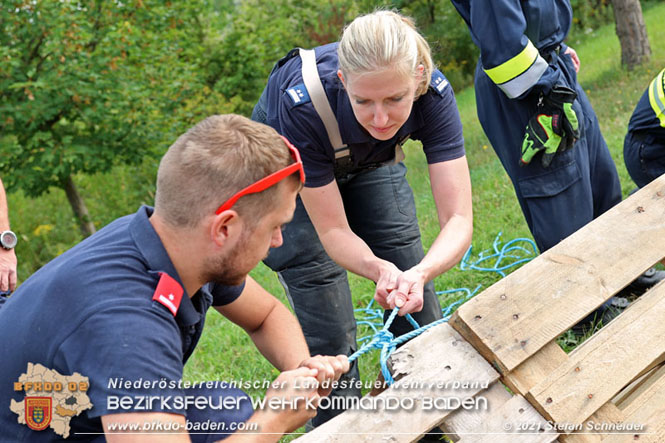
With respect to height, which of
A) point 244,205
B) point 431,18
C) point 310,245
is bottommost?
point 431,18

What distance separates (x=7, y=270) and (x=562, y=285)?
249 centimetres

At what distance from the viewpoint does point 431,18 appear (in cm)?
1839

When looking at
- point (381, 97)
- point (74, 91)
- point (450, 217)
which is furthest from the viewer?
point (74, 91)

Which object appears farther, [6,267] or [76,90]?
[76,90]

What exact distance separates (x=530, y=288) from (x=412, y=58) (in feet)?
3.13

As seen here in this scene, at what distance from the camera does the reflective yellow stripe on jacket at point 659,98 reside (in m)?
3.63

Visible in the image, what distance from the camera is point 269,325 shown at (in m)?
2.41

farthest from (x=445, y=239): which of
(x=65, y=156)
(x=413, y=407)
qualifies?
(x=65, y=156)

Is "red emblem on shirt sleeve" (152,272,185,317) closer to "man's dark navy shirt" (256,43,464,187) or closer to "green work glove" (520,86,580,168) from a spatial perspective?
"man's dark navy shirt" (256,43,464,187)

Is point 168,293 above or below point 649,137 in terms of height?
above

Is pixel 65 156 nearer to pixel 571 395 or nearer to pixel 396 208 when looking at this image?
pixel 396 208

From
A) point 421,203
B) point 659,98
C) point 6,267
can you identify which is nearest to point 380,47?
point 6,267

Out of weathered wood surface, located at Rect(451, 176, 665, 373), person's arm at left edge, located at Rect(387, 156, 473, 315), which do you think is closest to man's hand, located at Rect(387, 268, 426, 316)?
person's arm at left edge, located at Rect(387, 156, 473, 315)

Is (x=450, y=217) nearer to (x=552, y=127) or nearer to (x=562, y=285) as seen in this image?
(x=562, y=285)
